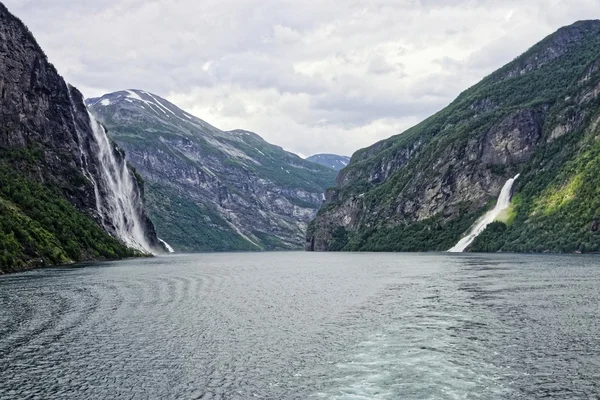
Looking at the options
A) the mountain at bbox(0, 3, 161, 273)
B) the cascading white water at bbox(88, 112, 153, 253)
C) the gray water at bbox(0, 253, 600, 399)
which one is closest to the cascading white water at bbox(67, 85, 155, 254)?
the cascading white water at bbox(88, 112, 153, 253)

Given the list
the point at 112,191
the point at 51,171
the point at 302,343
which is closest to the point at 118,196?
the point at 112,191

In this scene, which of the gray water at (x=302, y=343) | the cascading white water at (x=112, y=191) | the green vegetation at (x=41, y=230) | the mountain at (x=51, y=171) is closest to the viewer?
the gray water at (x=302, y=343)

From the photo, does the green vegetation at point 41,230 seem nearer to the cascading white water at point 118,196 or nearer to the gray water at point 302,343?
the cascading white water at point 118,196

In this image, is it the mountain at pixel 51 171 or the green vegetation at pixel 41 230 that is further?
the mountain at pixel 51 171

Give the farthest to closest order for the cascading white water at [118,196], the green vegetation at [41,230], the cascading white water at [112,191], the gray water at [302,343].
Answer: the cascading white water at [118,196], the cascading white water at [112,191], the green vegetation at [41,230], the gray water at [302,343]

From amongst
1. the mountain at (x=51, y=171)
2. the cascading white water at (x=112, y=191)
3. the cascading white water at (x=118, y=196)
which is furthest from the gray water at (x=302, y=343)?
the cascading white water at (x=118, y=196)

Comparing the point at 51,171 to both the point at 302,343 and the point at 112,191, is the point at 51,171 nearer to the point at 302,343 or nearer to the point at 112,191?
the point at 112,191

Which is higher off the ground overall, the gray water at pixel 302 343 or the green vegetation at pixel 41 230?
the green vegetation at pixel 41 230
